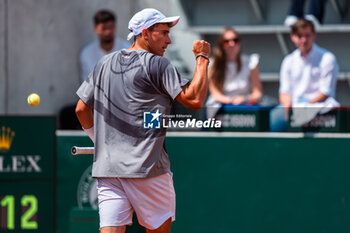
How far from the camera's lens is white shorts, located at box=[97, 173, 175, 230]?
3.55 metres

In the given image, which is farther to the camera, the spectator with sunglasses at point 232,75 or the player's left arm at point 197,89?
the spectator with sunglasses at point 232,75

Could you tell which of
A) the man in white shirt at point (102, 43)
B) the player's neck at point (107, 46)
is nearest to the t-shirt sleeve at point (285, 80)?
the man in white shirt at point (102, 43)

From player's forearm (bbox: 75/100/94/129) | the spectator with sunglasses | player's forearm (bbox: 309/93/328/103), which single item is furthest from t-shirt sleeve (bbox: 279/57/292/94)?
player's forearm (bbox: 75/100/94/129)

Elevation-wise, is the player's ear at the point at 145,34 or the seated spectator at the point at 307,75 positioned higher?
the player's ear at the point at 145,34

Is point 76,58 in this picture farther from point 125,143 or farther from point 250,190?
point 125,143

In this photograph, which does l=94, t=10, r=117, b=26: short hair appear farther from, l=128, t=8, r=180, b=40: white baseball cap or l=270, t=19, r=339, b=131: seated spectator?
l=128, t=8, r=180, b=40: white baseball cap

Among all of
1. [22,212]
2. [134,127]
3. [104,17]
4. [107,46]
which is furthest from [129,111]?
[104,17]

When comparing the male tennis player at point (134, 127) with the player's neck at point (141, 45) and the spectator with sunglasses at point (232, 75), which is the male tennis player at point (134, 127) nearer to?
the player's neck at point (141, 45)

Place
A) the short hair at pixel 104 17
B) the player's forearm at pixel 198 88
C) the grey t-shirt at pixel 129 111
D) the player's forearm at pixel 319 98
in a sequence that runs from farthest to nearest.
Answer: the short hair at pixel 104 17
the player's forearm at pixel 319 98
the grey t-shirt at pixel 129 111
the player's forearm at pixel 198 88

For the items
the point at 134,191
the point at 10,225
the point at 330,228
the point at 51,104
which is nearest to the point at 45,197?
the point at 10,225

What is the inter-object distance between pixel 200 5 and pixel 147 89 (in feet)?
14.7

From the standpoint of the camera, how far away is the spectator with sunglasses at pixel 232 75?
554 cm

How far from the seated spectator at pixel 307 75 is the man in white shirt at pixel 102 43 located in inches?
62.5

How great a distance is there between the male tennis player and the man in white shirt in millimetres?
2595
